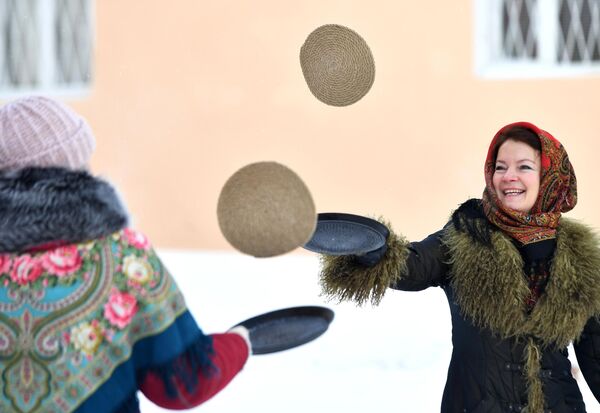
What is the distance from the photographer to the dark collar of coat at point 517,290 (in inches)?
95.5

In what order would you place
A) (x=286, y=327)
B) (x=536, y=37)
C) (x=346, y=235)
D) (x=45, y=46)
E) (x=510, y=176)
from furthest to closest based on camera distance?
(x=45, y=46), (x=536, y=37), (x=510, y=176), (x=346, y=235), (x=286, y=327)

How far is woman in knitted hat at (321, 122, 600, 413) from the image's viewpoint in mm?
2428

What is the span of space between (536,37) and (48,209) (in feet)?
16.0

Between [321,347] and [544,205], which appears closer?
[544,205]

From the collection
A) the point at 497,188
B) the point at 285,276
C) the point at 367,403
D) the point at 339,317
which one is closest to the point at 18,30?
the point at 285,276

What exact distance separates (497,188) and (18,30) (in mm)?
5596

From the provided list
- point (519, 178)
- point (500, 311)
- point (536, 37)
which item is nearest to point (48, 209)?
point (500, 311)

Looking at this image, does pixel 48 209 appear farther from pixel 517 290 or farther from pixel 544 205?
pixel 544 205

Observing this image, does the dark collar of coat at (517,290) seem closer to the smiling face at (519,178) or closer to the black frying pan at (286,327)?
the smiling face at (519,178)

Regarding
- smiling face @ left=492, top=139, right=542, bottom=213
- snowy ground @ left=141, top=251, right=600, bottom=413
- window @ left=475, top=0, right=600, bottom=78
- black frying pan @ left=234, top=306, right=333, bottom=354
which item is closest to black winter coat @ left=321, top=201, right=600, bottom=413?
smiling face @ left=492, top=139, right=542, bottom=213

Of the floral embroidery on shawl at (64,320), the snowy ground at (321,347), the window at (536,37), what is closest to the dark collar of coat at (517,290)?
the floral embroidery on shawl at (64,320)

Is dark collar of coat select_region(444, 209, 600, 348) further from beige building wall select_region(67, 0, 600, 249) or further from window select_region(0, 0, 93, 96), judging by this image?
window select_region(0, 0, 93, 96)

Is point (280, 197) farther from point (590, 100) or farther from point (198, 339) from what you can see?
point (590, 100)

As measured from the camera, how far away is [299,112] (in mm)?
6086
